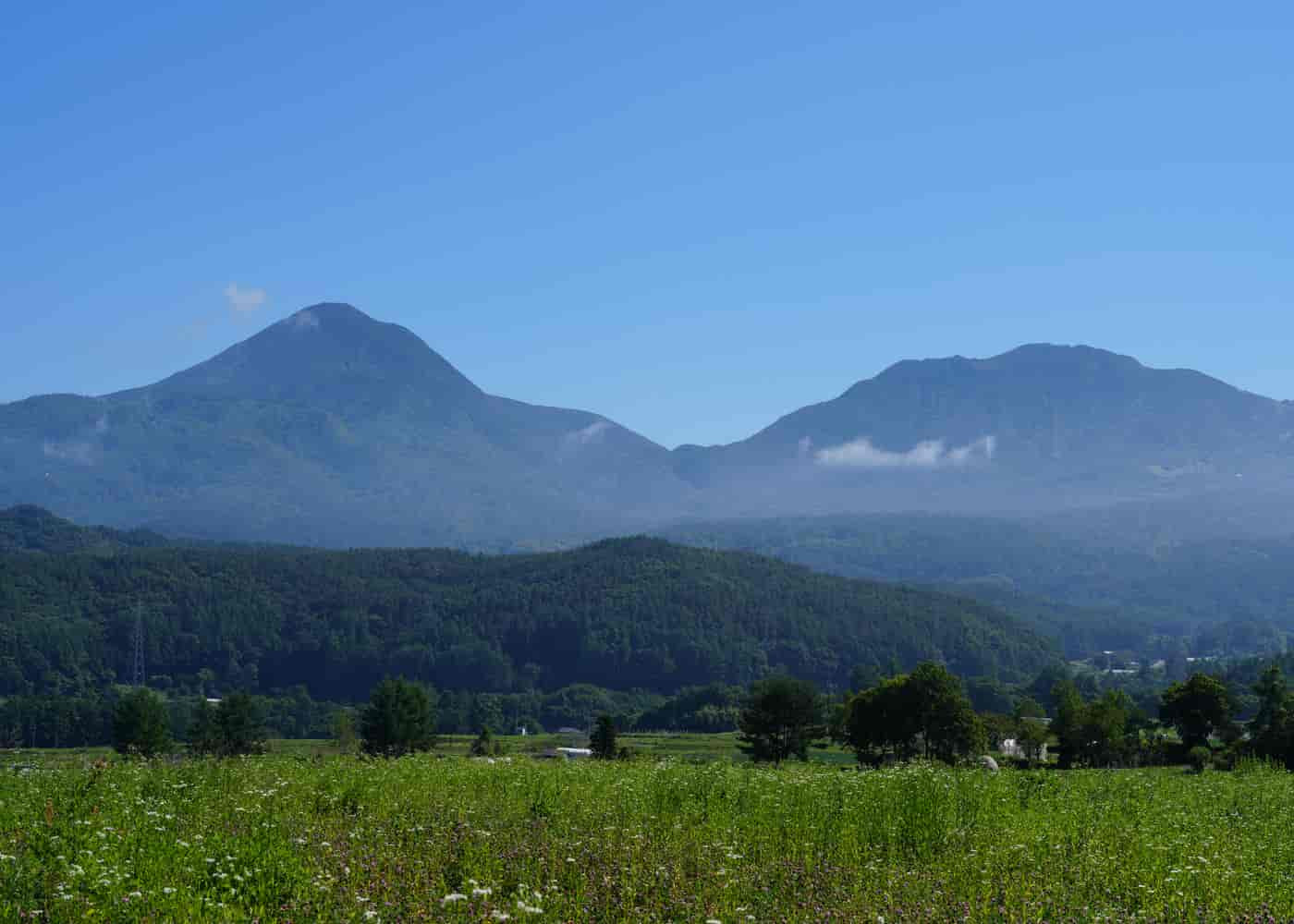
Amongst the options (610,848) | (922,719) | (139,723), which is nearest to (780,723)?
(922,719)

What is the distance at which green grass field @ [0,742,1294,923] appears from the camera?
11406 millimetres

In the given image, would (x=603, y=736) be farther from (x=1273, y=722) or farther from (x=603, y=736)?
(x=1273, y=722)

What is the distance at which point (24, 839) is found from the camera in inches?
519

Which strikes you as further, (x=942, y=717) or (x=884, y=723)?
(x=884, y=723)

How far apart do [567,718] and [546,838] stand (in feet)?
578

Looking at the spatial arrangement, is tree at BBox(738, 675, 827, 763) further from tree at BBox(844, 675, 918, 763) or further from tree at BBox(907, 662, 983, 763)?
tree at BBox(907, 662, 983, 763)

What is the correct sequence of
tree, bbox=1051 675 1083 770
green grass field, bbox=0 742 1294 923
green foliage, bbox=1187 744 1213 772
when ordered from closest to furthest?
green grass field, bbox=0 742 1294 923
green foliage, bbox=1187 744 1213 772
tree, bbox=1051 675 1083 770

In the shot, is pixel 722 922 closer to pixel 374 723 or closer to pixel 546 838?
pixel 546 838

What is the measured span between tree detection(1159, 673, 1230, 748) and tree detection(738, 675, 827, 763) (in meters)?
15.9

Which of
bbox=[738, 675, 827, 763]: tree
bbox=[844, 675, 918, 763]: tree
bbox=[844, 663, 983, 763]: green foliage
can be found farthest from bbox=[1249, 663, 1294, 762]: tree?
bbox=[738, 675, 827, 763]: tree

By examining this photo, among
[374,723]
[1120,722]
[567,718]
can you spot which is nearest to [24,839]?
[1120,722]

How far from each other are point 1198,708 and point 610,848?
130 feet

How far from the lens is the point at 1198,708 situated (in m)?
46.8

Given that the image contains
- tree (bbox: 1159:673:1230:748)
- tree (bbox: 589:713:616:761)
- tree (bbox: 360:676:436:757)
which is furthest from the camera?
tree (bbox: 360:676:436:757)
